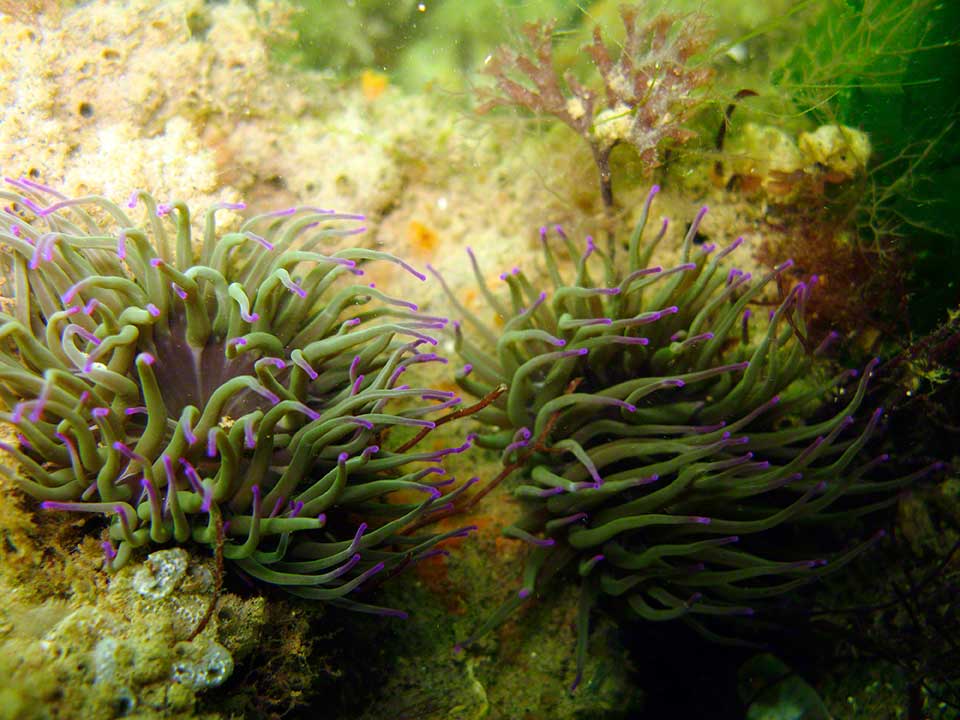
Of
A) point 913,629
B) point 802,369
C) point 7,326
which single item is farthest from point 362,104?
point 913,629

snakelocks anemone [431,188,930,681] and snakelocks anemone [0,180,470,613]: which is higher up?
snakelocks anemone [0,180,470,613]

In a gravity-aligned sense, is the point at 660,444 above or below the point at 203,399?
below

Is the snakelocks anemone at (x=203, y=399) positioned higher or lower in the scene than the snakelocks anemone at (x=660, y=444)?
higher

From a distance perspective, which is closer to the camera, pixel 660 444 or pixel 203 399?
pixel 203 399

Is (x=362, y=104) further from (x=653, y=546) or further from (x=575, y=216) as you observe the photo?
(x=653, y=546)

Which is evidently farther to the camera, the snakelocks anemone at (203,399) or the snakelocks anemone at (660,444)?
the snakelocks anemone at (660,444)
